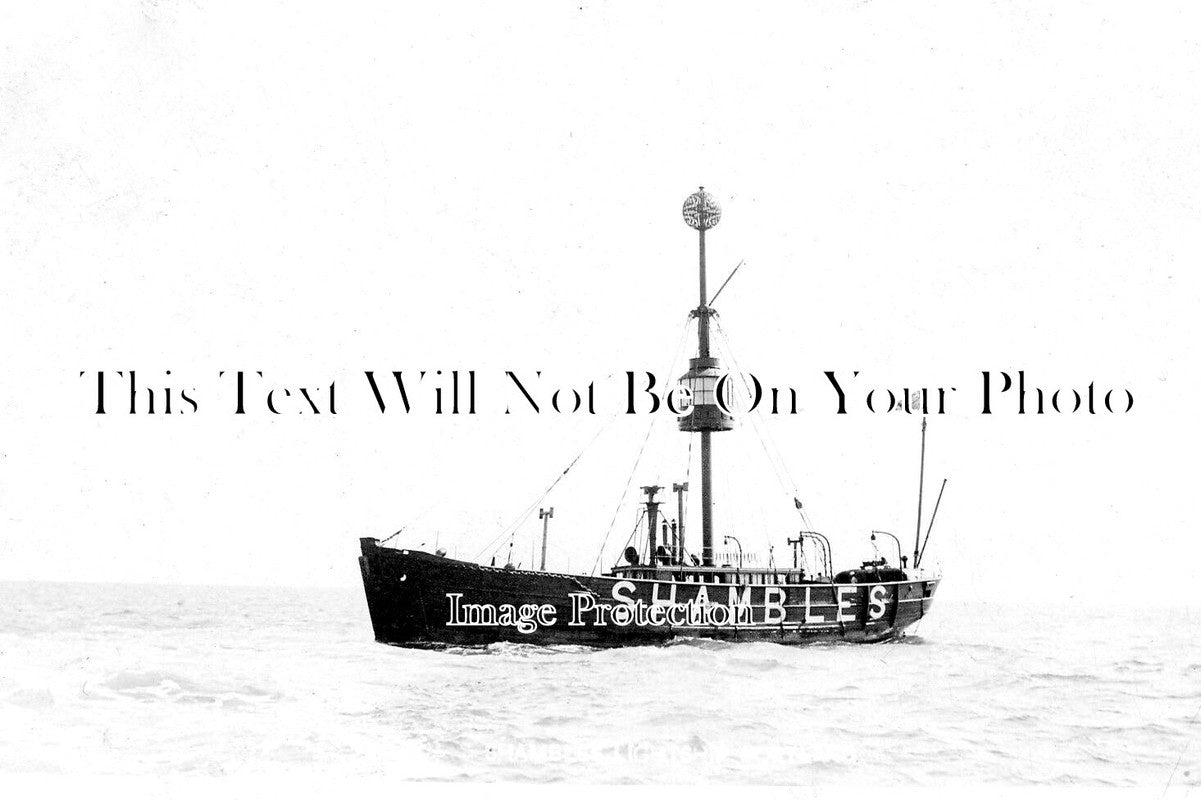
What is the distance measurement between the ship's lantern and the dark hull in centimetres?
531

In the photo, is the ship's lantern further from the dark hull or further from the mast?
the dark hull

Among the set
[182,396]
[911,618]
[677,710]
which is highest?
[182,396]

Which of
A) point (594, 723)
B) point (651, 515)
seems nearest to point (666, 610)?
point (651, 515)

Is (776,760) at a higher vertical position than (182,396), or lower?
lower

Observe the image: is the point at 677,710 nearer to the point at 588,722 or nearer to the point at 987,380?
the point at 588,722

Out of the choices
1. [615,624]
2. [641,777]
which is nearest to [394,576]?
[615,624]

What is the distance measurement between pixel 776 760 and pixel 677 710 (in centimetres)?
214

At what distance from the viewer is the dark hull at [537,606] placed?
22.4m

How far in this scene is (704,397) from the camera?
28297 mm

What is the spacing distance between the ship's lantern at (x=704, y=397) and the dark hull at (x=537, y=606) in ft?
17.4

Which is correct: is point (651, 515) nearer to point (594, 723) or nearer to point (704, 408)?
point (704, 408)

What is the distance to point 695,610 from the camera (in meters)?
24.4

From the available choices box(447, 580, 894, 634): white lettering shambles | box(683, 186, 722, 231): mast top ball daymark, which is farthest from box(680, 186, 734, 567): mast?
box(683, 186, 722, 231): mast top ball daymark

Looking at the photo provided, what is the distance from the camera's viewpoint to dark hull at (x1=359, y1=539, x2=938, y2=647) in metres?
22.4
